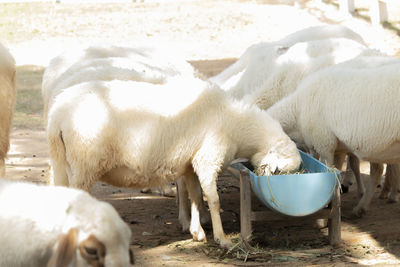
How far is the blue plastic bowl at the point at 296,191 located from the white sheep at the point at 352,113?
642mm

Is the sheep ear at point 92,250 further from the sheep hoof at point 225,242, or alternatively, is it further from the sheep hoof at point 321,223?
the sheep hoof at point 321,223

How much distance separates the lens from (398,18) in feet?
49.2

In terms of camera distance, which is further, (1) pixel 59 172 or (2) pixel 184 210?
(2) pixel 184 210

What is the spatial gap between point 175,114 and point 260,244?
1.37 meters

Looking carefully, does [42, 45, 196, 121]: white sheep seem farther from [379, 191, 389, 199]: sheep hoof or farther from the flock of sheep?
[379, 191, 389, 199]: sheep hoof

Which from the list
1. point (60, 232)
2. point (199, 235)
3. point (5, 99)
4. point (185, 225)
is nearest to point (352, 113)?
point (199, 235)

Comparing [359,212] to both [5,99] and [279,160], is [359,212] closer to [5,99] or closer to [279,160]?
[279,160]

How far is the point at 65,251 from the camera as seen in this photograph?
8.09 ft

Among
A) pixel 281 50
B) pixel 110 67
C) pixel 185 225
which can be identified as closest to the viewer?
pixel 110 67

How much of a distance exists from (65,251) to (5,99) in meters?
3.03

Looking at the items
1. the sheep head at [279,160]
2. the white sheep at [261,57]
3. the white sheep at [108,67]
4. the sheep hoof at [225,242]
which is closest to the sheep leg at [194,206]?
the sheep hoof at [225,242]

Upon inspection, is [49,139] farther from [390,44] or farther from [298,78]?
[390,44]

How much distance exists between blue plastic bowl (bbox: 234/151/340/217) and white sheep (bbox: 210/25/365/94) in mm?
2441

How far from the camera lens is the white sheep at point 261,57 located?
7.28 metres
